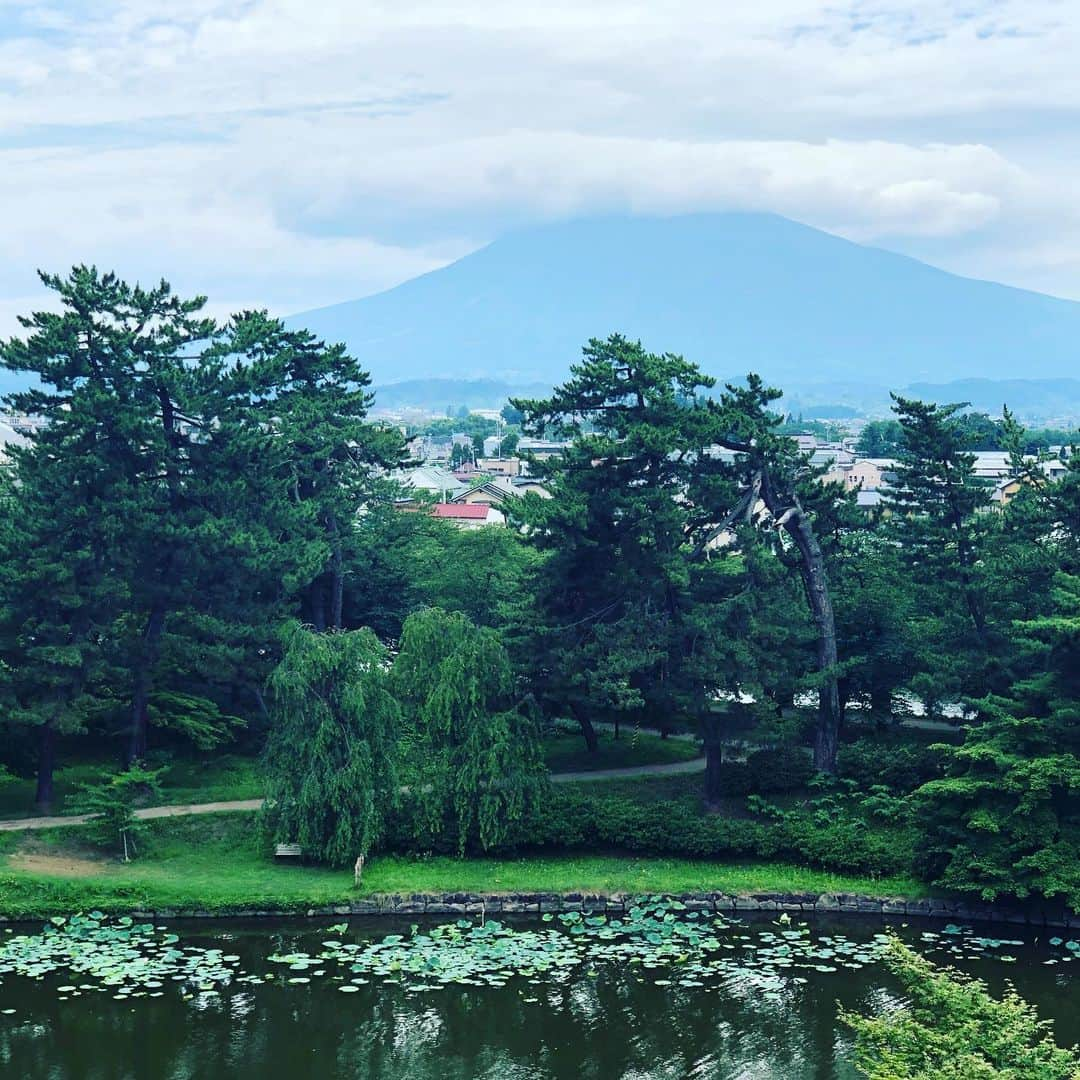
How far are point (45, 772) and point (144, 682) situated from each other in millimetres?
3035

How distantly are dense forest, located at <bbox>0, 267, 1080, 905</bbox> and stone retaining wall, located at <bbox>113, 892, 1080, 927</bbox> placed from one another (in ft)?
2.27

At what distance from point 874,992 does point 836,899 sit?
13.8 feet

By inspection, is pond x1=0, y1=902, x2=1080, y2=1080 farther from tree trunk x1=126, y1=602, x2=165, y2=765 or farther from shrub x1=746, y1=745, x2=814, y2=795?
tree trunk x1=126, y1=602, x2=165, y2=765

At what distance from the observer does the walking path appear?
30.1 m

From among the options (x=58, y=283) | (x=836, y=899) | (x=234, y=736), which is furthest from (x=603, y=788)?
(x=58, y=283)

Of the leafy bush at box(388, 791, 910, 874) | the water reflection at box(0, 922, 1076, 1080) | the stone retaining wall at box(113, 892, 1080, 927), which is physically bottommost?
the water reflection at box(0, 922, 1076, 1080)

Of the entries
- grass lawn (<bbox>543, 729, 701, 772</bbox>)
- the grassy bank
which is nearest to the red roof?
grass lawn (<bbox>543, 729, 701, 772</bbox>)

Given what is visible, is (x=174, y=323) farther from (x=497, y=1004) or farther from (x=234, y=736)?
(x=497, y=1004)

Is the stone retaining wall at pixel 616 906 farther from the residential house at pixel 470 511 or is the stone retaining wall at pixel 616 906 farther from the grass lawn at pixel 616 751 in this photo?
the residential house at pixel 470 511

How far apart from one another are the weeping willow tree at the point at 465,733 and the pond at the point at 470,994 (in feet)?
9.51

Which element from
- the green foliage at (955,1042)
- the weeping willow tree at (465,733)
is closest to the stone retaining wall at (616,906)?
the weeping willow tree at (465,733)

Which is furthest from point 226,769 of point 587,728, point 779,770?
point 779,770

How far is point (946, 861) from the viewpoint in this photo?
89.1 ft

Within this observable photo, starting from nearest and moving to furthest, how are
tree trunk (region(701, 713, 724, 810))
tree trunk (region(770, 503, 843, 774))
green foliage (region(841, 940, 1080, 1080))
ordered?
green foliage (region(841, 940, 1080, 1080)), tree trunk (region(701, 713, 724, 810)), tree trunk (region(770, 503, 843, 774))
